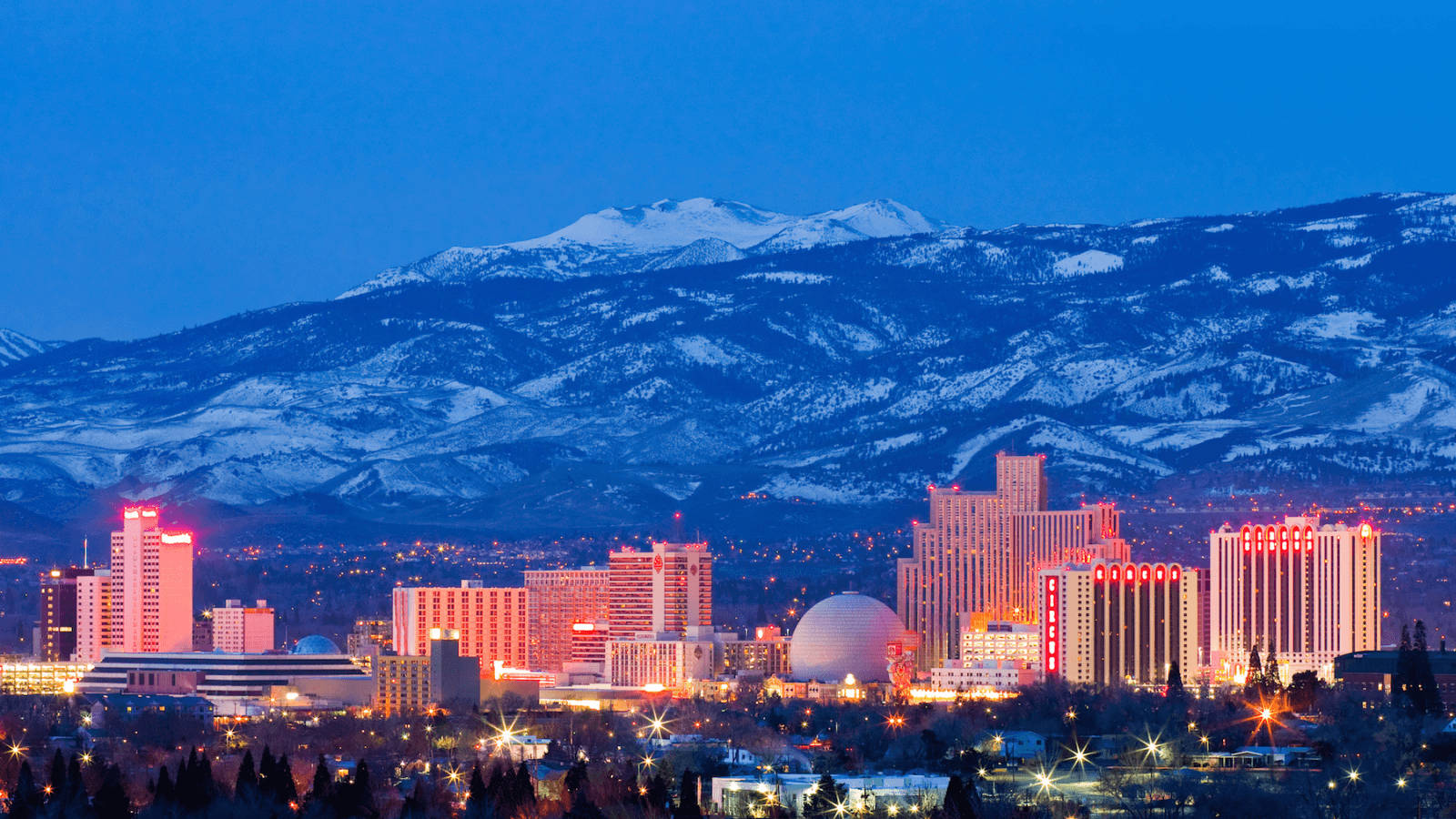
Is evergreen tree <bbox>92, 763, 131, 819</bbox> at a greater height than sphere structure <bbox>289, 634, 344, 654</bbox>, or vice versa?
sphere structure <bbox>289, 634, 344, 654</bbox>

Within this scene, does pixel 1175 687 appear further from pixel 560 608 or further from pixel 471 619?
pixel 560 608

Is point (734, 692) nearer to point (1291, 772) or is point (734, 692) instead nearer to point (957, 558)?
point (957, 558)

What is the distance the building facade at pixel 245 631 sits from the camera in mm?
174875

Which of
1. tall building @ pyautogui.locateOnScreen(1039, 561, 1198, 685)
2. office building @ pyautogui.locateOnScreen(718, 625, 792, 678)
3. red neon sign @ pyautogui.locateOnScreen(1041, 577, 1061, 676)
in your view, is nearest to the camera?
tall building @ pyautogui.locateOnScreen(1039, 561, 1198, 685)

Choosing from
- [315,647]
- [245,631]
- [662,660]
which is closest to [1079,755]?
[315,647]

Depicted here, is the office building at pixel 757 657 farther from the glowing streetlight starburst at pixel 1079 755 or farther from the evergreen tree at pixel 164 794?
the evergreen tree at pixel 164 794

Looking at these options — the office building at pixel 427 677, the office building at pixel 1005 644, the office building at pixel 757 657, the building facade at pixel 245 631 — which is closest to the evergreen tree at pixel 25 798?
the office building at pixel 427 677

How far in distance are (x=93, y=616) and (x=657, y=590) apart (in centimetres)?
2910

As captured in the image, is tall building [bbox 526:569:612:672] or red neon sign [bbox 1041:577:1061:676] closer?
red neon sign [bbox 1041:577:1061:676]

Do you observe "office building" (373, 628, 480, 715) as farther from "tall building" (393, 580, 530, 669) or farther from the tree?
the tree

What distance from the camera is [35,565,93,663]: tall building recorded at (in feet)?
591

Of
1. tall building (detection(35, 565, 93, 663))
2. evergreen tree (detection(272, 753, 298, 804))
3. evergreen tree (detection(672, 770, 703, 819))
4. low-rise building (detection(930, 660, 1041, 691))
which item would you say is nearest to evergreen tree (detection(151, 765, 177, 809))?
evergreen tree (detection(272, 753, 298, 804))

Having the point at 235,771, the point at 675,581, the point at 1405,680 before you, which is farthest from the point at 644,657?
the point at 235,771

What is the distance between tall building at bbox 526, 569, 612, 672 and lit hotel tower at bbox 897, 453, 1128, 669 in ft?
54.0
